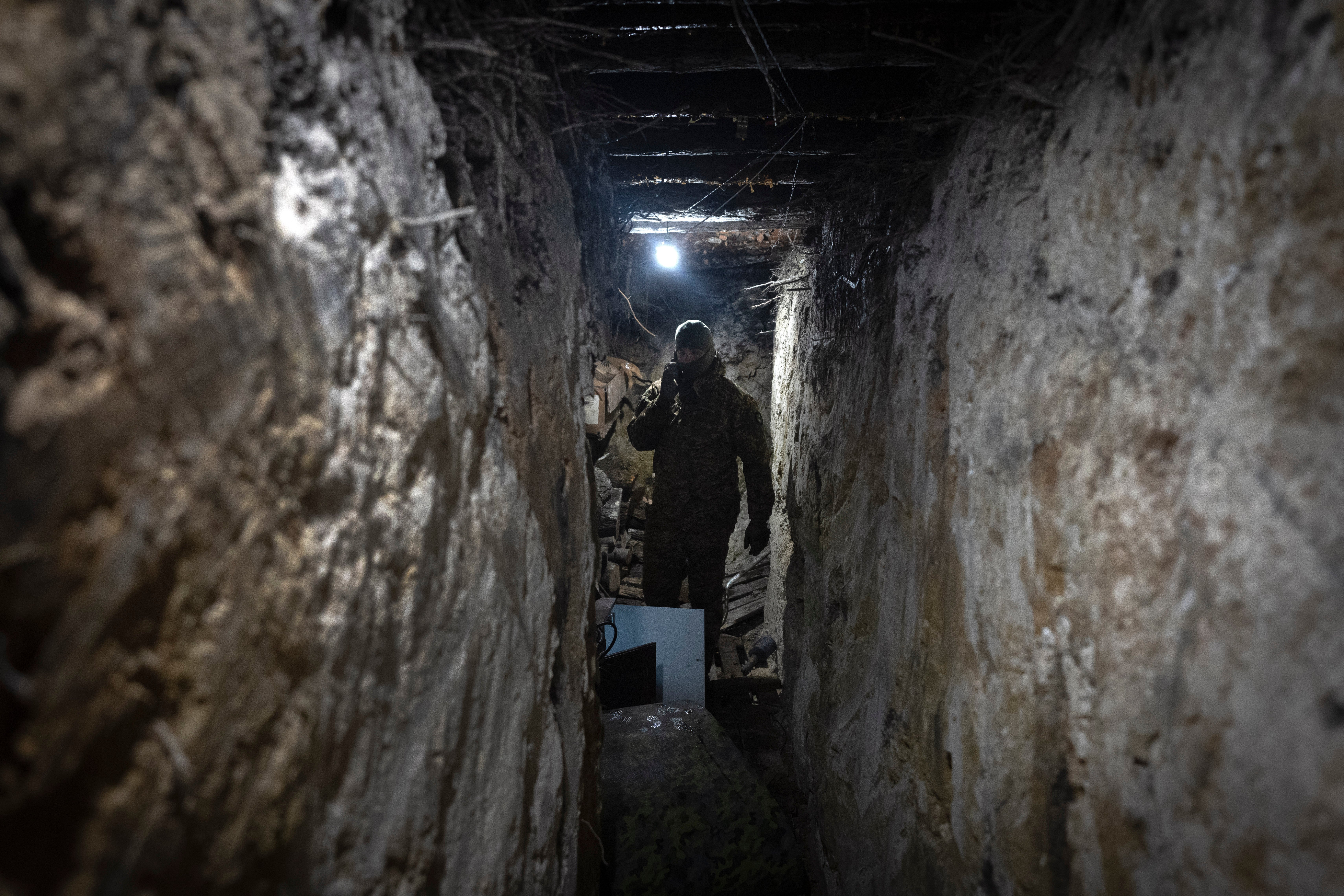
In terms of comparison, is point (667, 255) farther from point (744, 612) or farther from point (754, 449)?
point (744, 612)

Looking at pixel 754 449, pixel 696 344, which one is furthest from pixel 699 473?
pixel 696 344

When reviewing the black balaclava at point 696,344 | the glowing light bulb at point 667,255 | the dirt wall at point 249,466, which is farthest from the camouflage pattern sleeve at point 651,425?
the dirt wall at point 249,466

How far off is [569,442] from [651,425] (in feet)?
6.83

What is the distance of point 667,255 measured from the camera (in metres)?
4.36

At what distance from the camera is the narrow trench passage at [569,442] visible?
0.51 meters

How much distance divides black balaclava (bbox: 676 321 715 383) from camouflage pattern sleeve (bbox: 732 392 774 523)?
1.03ft

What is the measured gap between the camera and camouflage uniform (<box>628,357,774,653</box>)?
3.76 meters

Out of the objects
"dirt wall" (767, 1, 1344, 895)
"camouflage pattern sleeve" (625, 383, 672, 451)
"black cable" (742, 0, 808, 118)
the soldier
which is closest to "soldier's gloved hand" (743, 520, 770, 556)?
the soldier

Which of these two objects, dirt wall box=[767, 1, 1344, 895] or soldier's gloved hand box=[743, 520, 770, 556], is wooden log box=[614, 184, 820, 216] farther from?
soldier's gloved hand box=[743, 520, 770, 556]

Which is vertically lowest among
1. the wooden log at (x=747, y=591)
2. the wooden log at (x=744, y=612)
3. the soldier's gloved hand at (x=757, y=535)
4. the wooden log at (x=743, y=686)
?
the wooden log at (x=743, y=686)

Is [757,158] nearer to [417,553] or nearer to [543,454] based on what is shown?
[543,454]

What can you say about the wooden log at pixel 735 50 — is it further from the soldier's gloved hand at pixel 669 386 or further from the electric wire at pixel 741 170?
the soldier's gloved hand at pixel 669 386

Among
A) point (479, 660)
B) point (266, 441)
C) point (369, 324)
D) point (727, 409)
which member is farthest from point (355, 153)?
point (727, 409)

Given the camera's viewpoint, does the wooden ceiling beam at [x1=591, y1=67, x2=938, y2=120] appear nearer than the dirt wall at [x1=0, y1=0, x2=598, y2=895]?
No
